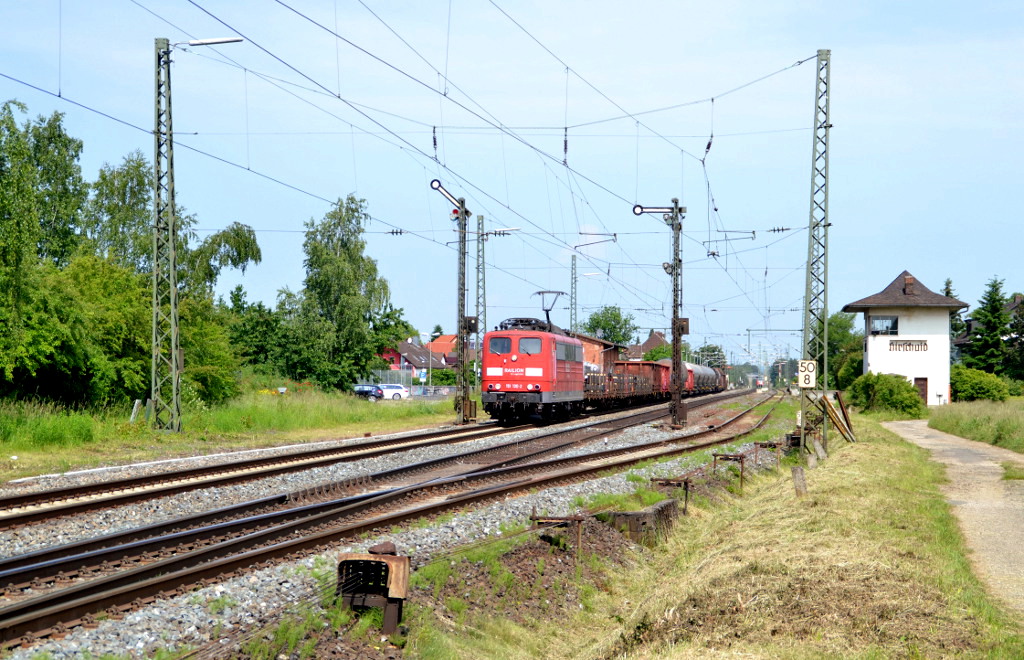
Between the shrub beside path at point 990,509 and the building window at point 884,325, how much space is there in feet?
99.8

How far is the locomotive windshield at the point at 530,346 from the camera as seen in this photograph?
32438 mm

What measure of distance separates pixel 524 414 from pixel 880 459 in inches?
597

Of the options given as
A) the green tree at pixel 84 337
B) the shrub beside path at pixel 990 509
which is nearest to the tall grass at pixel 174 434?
the green tree at pixel 84 337

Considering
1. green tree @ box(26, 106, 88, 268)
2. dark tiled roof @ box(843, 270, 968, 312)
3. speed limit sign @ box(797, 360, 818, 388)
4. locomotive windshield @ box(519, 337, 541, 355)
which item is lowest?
speed limit sign @ box(797, 360, 818, 388)

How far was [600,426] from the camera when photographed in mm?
32719

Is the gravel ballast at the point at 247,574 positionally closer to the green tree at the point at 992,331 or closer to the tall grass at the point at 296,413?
the tall grass at the point at 296,413

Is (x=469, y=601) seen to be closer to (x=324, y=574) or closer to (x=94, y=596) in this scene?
(x=324, y=574)

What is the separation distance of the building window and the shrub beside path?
30.4 metres

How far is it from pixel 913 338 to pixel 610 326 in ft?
191

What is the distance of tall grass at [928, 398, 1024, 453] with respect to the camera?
2783 centimetres

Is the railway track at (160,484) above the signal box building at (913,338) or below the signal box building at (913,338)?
below

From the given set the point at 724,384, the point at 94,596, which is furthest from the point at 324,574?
the point at 724,384

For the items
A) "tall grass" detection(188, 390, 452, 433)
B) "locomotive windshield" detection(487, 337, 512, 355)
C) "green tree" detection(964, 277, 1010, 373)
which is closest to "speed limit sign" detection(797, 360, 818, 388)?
"locomotive windshield" detection(487, 337, 512, 355)

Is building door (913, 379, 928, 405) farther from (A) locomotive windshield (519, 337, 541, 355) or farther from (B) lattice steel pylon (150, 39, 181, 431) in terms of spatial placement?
(B) lattice steel pylon (150, 39, 181, 431)
